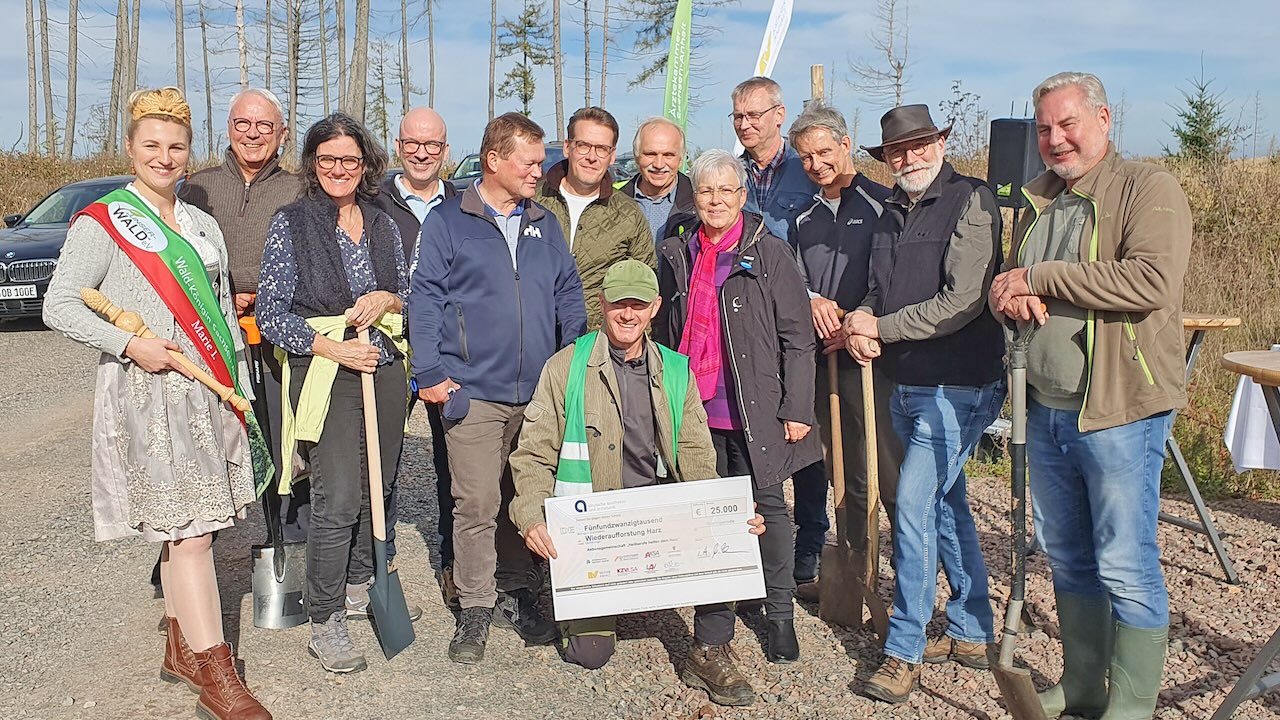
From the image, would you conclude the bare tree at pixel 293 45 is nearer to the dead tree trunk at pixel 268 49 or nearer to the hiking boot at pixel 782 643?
the dead tree trunk at pixel 268 49

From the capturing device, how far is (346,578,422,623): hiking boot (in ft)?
15.4

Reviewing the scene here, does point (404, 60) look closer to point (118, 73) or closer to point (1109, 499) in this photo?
point (118, 73)

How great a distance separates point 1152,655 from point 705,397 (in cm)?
192

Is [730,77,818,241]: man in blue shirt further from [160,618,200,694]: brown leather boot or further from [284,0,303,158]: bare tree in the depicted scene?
[284,0,303,158]: bare tree

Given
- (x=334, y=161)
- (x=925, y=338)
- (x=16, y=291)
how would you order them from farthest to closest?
(x=16, y=291) → (x=334, y=161) → (x=925, y=338)

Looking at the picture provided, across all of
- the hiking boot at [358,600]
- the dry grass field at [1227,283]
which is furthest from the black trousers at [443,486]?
the dry grass field at [1227,283]

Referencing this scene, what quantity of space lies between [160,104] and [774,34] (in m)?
7.44

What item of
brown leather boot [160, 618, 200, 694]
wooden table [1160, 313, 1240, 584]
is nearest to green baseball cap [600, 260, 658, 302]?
brown leather boot [160, 618, 200, 694]

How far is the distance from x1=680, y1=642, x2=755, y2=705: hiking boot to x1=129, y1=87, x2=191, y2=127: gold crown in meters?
2.89

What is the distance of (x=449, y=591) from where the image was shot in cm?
495

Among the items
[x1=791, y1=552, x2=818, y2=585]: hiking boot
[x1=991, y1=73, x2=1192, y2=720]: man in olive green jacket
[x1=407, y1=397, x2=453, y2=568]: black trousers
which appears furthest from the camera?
[x1=791, y1=552, x2=818, y2=585]: hiking boot

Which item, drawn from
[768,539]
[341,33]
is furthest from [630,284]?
[341,33]

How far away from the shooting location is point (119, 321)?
3432mm

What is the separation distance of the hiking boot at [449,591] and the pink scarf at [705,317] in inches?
66.2
